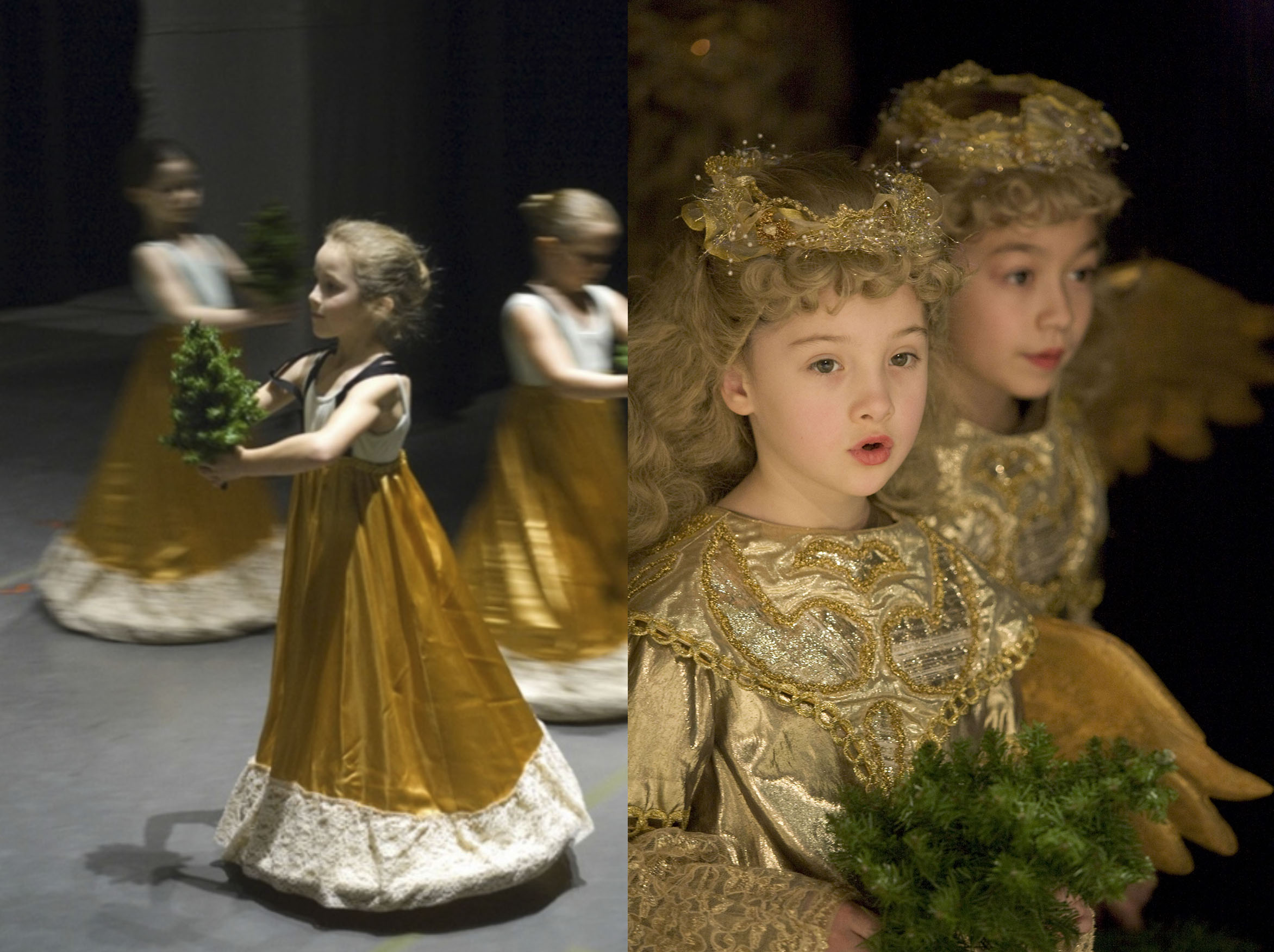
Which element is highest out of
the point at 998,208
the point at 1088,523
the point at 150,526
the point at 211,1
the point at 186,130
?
the point at 211,1

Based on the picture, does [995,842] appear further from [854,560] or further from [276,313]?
[276,313]

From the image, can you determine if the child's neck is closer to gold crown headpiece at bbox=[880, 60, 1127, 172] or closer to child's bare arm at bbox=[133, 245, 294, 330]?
gold crown headpiece at bbox=[880, 60, 1127, 172]

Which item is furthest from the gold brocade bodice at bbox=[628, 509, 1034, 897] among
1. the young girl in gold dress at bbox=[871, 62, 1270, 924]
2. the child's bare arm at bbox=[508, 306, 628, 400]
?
the child's bare arm at bbox=[508, 306, 628, 400]

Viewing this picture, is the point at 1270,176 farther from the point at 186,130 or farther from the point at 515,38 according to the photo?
the point at 186,130

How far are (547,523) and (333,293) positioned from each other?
0.31 m

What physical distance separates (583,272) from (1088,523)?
4.70 feet

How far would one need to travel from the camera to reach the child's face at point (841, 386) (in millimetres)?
1933

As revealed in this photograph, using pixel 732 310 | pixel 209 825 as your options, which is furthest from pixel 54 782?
pixel 732 310

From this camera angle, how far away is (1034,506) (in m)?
2.54

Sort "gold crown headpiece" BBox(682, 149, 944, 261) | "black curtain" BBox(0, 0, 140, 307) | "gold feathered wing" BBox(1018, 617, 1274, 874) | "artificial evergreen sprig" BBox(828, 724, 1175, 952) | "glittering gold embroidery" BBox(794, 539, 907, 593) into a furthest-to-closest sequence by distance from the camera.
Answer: "gold feathered wing" BBox(1018, 617, 1274, 874) < "glittering gold embroidery" BBox(794, 539, 907, 593) < "gold crown headpiece" BBox(682, 149, 944, 261) < "artificial evergreen sprig" BBox(828, 724, 1175, 952) < "black curtain" BBox(0, 0, 140, 307)

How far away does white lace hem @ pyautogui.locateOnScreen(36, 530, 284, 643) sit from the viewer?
4.77 ft

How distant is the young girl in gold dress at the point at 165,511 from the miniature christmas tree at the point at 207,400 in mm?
10

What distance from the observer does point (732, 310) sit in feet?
6.39

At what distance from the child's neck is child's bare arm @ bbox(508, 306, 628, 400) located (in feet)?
1.92
